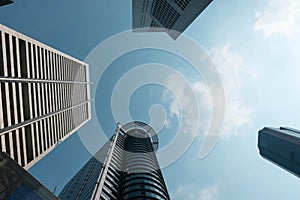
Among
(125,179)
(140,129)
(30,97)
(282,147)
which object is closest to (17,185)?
(30,97)

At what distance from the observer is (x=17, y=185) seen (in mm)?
26516

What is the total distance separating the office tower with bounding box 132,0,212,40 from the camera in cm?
9119

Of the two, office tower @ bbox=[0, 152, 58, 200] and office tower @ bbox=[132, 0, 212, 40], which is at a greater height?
office tower @ bbox=[132, 0, 212, 40]

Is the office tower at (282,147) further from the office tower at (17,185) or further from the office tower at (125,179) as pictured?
the office tower at (17,185)

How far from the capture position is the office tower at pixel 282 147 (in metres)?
122

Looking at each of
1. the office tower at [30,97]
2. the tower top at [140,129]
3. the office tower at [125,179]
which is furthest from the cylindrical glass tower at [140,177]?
the office tower at [30,97]

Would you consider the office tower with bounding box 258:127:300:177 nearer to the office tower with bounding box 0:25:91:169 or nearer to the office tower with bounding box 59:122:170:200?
the office tower with bounding box 59:122:170:200

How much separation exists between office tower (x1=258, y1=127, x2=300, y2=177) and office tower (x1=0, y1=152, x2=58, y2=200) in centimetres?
11866

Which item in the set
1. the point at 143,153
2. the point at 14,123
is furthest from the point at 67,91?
the point at 14,123

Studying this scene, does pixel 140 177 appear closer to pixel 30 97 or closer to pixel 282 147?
pixel 30 97

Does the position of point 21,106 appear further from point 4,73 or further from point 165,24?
point 165,24

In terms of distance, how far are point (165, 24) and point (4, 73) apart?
7698cm

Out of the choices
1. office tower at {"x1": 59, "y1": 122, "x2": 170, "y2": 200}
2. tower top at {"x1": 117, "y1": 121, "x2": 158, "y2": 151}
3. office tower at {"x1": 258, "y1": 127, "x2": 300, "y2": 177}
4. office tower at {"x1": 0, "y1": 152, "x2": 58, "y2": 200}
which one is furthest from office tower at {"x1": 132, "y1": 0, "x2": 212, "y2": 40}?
office tower at {"x1": 0, "y1": 152, "x2": 58, "y2": 200}

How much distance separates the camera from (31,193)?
26.8 m
